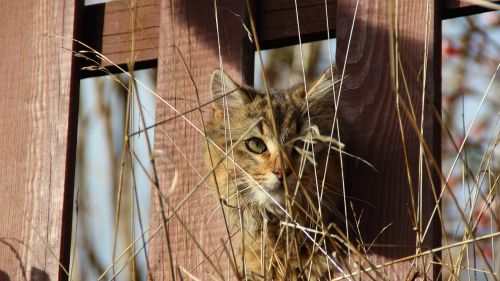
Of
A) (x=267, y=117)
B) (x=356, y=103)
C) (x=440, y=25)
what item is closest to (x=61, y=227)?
(x=267, y=117)

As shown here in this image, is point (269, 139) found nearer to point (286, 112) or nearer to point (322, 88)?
point (286, 112)

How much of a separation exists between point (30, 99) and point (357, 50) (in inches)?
54.9

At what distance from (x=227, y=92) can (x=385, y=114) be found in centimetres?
57

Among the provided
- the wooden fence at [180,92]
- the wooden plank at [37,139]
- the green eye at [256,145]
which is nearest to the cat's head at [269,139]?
the green eye at [256,145]

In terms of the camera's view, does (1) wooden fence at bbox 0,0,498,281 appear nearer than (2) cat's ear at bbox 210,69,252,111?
Yes

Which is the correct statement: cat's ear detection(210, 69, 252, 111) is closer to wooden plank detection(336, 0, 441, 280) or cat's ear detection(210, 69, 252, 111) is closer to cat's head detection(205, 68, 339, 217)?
cat's head detection(205, 68, 339, 217)

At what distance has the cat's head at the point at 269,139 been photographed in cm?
301

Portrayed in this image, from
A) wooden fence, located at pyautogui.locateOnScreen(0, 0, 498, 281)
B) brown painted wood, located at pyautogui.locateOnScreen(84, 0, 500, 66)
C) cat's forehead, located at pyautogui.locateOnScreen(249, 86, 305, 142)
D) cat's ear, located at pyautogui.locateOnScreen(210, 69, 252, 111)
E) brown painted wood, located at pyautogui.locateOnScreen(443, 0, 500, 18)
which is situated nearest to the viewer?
brown painted wood, located at pyautogui.locateOnScreen(443, 0, 500, 18)

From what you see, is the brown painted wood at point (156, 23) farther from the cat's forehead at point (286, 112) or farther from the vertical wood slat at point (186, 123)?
the cat's forehead at point (286, 112)

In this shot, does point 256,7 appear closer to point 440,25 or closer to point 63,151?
point 440,25

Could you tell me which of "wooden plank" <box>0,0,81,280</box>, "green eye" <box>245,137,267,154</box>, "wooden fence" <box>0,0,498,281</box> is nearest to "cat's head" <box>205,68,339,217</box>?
"green eye" <box>245,137,267,154</box>

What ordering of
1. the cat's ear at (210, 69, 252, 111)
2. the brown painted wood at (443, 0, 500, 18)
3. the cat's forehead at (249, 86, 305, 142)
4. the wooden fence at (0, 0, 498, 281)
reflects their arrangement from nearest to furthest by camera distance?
the brown painted wood at (443, 0, 500, 18) < the wooden fence at (0, 0, 498, 281) < the cat's ear at (210, 69, 252, 111) < the cat's forehead at (249, 86, 305, 142)

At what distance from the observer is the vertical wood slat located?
9.51 feet

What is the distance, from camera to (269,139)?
128 inches
